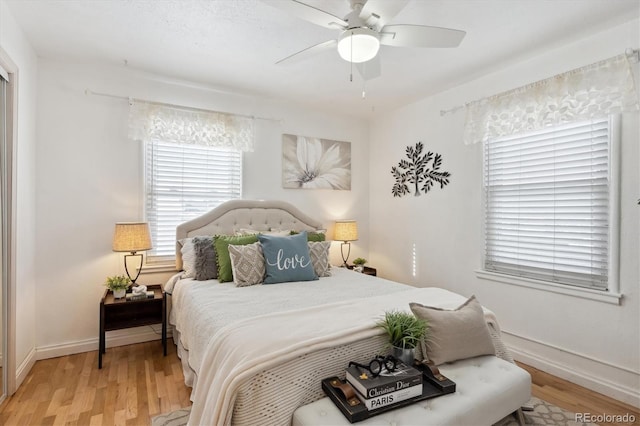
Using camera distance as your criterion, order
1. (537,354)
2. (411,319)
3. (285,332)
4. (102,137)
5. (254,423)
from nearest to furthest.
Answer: (254,423) < (285,332) < (411,319) < (537,354) < (102,137)

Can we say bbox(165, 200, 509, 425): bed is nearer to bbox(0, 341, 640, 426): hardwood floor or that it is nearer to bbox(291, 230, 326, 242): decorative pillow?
bbox(0, 341, 640, 426): hardwood floor

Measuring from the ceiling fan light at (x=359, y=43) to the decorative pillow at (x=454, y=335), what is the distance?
4.82 ft

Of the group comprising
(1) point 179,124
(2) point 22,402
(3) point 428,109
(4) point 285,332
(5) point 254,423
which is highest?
(3) point 428,109

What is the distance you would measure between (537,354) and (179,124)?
3904 millimetres

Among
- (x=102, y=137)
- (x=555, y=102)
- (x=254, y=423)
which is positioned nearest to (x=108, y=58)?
(x=102, y=137)

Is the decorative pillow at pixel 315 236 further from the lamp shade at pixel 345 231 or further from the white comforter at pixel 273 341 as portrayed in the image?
the white comforter at pixel 273 341

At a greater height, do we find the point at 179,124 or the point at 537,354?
the point at 179,124

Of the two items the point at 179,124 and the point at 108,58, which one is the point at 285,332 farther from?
the point at 108,58

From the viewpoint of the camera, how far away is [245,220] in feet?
11.6

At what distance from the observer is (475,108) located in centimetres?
318

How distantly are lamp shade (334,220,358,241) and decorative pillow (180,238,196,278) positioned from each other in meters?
1.76

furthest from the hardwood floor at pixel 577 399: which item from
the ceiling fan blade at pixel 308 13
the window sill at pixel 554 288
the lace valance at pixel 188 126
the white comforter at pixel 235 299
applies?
the lace valance at pixel 188 126

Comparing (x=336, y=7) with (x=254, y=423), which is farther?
(x=336, y=7)

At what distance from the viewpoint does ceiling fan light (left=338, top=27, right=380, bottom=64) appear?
178cm
